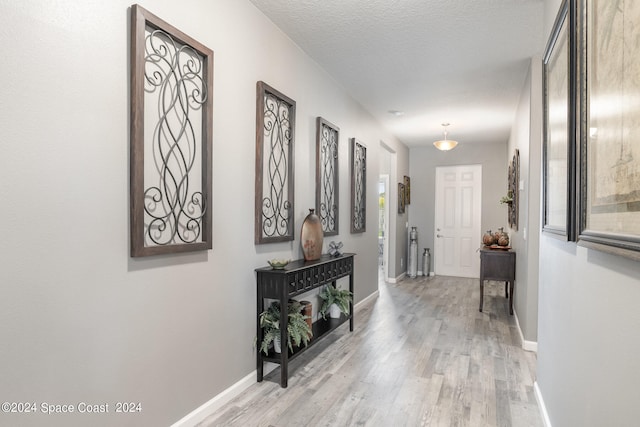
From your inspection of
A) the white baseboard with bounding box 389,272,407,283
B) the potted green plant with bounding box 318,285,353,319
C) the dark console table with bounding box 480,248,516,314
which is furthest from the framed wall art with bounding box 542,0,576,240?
A: the white baseboard with bounding box 389,272,407,283

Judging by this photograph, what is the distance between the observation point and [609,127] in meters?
1.06

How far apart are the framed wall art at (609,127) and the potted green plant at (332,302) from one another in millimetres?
2637

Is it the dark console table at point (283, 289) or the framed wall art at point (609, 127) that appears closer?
the framed wall art at point (609, 127)

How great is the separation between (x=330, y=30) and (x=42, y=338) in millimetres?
2707

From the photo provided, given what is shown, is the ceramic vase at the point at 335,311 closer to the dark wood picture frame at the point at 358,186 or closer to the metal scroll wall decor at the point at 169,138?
the dark wood picture frame at the point at 358,186

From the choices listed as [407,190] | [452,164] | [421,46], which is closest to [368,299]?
[407,190]

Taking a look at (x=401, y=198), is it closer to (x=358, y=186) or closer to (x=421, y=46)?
(x=358, y=186)

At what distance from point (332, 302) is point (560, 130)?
8.40ft

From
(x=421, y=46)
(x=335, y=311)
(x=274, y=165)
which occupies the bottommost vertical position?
(x=335, y=311)

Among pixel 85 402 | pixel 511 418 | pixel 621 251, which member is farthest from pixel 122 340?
pixel 511 418

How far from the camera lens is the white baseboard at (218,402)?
210cm

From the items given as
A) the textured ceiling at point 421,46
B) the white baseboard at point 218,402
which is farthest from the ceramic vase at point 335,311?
the textured ceiling at point 421,46

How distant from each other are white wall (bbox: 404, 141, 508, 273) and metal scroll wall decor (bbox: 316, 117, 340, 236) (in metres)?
4.26

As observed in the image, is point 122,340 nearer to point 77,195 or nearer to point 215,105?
point 77,195
